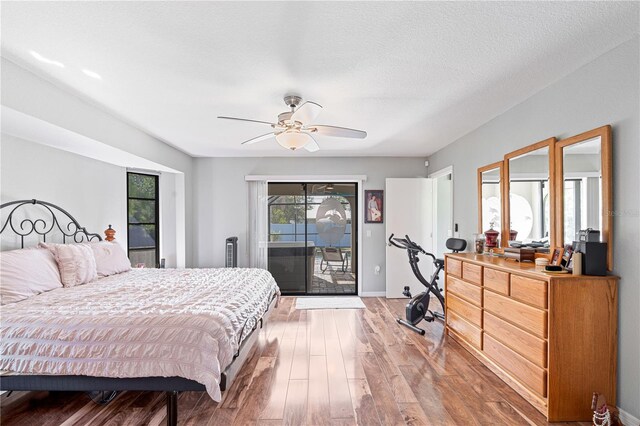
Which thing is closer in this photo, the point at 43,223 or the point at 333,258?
the point at 43,223

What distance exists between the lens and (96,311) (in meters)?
2.10

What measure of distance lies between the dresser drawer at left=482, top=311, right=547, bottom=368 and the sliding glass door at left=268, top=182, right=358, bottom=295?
321 centimetres

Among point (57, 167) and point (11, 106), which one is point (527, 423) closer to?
point (11, 106)

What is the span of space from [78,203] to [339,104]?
10.9ft

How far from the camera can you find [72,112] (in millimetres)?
2738

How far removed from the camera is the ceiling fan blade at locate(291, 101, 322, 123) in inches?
96.0

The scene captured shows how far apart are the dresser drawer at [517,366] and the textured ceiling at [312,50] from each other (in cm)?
219

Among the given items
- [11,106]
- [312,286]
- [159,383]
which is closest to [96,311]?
[159,383]

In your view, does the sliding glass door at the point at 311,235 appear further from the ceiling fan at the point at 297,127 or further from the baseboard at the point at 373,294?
the ceiling fan at the point at 297,127

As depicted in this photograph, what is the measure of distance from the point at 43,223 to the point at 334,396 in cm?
336

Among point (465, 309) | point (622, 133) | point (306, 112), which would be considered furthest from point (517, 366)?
point (306, 112)

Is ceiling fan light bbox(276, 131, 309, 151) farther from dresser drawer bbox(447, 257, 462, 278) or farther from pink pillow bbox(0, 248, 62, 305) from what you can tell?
pink pillow bbox(0, 248, 62, 305)

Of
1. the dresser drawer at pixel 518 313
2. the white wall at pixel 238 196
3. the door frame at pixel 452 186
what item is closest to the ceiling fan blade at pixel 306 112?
the dresser drawer at pixel 518 313

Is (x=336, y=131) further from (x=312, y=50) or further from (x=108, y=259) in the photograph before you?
(x=108, y=259)
